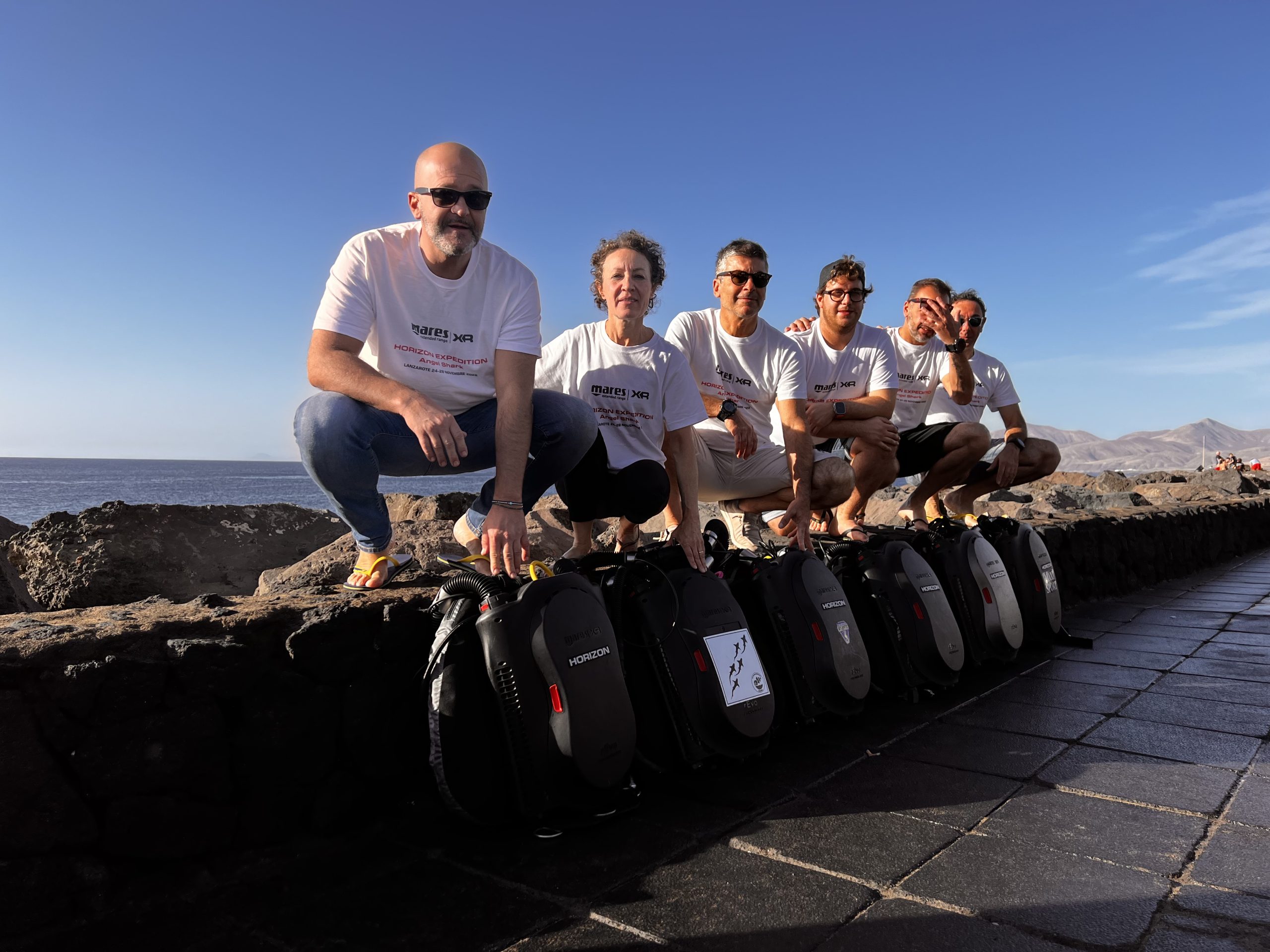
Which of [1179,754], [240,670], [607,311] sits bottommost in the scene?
[1179,754]

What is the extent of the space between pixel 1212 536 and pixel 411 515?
8315 millimetres

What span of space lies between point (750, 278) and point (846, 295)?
0.91 metres

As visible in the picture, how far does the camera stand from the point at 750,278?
176 inches

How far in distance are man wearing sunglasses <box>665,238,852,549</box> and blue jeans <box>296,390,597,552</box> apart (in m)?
1.29

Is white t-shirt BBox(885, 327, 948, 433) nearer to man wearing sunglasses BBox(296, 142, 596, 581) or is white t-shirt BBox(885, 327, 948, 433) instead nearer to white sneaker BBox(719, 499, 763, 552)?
white sneaker BBox(719, 499, 763, 552)

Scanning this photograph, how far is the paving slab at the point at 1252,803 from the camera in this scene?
7.27ft

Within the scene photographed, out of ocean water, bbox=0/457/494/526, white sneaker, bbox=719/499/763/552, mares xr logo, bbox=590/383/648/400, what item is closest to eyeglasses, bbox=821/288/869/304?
white sneaker, bbox=719/499/763/552

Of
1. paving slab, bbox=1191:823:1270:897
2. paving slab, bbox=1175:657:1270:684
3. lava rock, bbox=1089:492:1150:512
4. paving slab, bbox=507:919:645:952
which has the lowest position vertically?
paving slab, bbox=1175:657:1270:684

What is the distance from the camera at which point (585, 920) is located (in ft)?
5.69

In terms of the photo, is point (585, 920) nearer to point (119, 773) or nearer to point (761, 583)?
point (119, 773)

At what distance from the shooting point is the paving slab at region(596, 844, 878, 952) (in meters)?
1.67

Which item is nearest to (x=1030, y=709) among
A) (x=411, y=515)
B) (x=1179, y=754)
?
(x=1179, y=754)

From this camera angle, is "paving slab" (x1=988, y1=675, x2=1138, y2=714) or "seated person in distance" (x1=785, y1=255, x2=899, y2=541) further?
"seated person in distance" (x1=785, y1=255, x2=899, y2=541)

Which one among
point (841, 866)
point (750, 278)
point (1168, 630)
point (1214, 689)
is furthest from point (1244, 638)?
point (841, 866)
